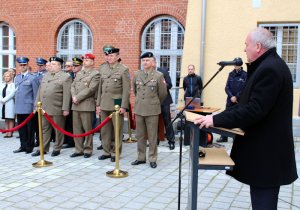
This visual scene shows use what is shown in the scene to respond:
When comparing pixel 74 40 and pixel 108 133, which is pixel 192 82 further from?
pixel 74 40

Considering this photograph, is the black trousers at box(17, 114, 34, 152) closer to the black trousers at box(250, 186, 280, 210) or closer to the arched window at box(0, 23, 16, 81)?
the black trousers at box(250, 186, 280, 210)

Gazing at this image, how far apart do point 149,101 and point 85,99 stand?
1.34 m

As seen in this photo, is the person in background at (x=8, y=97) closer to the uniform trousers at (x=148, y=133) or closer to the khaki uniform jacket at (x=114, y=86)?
the khaki uniform jacket at (x=114, y=86)

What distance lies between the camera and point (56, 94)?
301 inches

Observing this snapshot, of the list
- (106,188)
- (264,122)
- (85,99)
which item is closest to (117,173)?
(106,188)

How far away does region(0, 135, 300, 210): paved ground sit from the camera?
4.82m

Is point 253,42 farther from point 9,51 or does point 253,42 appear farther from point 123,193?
point 9,51

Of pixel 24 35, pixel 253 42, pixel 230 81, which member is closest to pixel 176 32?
pixel 230 81

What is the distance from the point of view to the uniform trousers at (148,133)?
6.77 meters

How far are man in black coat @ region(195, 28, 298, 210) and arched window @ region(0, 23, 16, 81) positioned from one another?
507 inches

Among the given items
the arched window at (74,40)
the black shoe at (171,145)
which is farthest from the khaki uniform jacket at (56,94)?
the arched window at (74,40)

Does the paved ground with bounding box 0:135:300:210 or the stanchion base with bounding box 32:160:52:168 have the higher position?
the stanchion base with bounding box 32:160:52:168

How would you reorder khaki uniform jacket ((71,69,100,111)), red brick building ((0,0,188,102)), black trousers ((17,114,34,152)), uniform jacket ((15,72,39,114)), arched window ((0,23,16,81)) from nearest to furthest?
khaki uniform jacket ((71,69,100,111)), black trousers ((17,114,34,152)), uniform jacket ((15,72,39,114)), red brick building ((0,0,188,102)), arched window ((0,23,16,81))

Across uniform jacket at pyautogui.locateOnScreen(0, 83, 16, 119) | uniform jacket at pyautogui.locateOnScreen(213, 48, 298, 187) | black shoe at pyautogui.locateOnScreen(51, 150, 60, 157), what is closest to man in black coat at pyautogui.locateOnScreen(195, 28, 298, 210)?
uniform jacket at pyautogui.locateOnScreen(213, 48, 298, 187)
